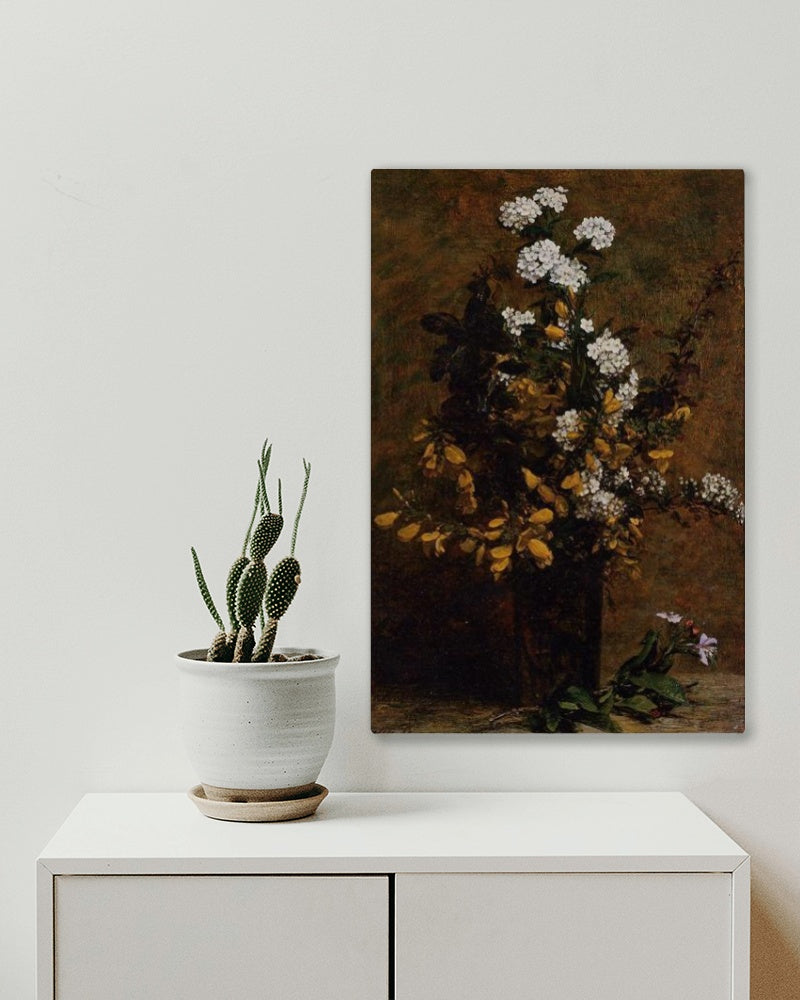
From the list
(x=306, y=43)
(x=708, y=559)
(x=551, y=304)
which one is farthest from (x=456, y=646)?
(x=306, y=43)

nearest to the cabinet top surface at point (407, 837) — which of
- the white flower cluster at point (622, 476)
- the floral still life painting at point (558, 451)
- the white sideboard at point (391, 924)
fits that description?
the white sideboard at point (391, 924)

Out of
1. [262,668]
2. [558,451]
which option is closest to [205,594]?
[262,668]

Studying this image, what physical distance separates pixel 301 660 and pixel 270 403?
15.8 inches

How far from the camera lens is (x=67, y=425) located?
1.59 m

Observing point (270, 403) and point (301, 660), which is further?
point (270, 403)

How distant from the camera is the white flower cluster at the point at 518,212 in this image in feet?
5.23

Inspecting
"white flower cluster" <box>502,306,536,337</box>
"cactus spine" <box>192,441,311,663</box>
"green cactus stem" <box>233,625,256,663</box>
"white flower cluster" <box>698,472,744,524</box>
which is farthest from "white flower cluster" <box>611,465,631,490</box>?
"green cactus stem" <box>233,625,256,663</box>

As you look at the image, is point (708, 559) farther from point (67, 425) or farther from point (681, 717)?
point (67, 425)

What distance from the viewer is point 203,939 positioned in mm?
1271

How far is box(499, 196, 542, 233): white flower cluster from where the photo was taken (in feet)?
5.23

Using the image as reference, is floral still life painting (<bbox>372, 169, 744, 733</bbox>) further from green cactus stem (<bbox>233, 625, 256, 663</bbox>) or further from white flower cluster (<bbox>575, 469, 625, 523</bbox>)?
green cactus stem (<bbox>233, 625, 256, 663</bbox>)

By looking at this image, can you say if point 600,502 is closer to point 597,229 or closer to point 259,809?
point 597,229

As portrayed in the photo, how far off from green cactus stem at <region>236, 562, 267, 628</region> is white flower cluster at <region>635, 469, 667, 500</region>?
0.58 meters

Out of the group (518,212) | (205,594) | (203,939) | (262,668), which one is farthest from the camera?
(518,212)
